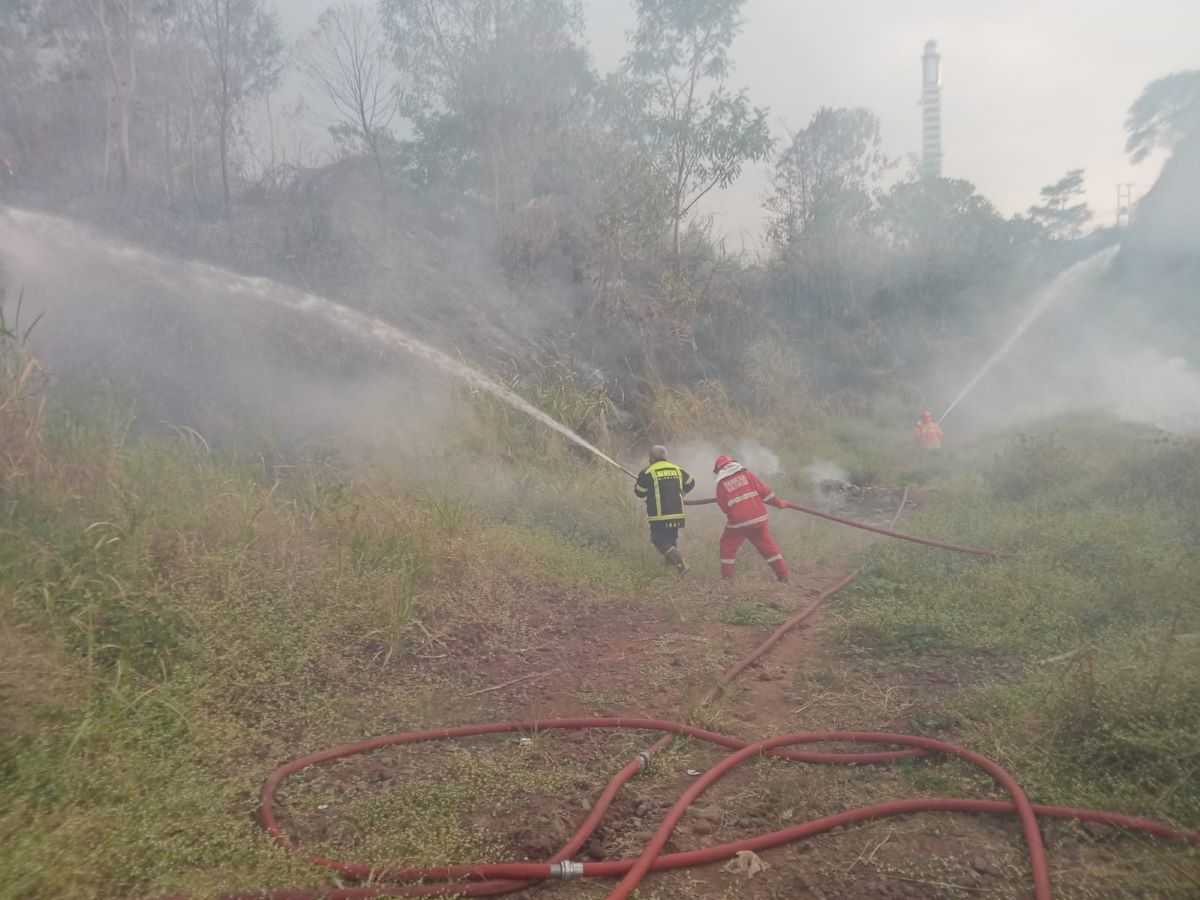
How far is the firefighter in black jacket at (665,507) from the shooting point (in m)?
7.65

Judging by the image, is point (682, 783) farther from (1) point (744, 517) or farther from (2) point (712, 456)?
(2) point (712, 456)

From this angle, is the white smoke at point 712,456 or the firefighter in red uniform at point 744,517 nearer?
the firefighter in red uniform at point 744,517

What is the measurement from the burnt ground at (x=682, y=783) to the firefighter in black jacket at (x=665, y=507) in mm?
2004

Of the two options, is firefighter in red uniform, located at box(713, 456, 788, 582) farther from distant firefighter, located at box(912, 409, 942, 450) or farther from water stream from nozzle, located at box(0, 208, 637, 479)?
distant firefighter, located at box(912, 409, 942, 450)

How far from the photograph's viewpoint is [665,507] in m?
7.65

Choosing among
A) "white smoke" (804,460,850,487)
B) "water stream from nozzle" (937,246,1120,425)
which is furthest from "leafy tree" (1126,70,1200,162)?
"white smoke" (804,460,850,487)

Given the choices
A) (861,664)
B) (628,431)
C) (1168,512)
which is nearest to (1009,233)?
(628,431)

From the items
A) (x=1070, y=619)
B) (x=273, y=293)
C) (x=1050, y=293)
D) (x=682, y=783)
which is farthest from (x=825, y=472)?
(x=1050, y=293)

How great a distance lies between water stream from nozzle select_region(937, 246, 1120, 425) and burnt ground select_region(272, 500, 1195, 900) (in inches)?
Result: 754

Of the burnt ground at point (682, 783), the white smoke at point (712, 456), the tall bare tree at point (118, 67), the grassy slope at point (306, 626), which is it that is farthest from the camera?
the white smoke at point (712, 456)

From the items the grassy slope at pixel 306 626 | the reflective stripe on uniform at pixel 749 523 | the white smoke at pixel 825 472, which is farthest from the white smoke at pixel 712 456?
the reflective stripe on uniform at pixel 749 523

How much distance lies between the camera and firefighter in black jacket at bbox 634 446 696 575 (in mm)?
7648

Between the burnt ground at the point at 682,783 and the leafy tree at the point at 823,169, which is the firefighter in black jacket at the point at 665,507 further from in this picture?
the leafy tree at the point at 823,169

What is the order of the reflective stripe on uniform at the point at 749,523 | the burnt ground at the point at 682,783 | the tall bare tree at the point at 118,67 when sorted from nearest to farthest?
1. the burnt ground at the point at 682,783
2. the reflective stripe on uniform at the point at 749,523
3. the tall bare tree at the point at 118,67
